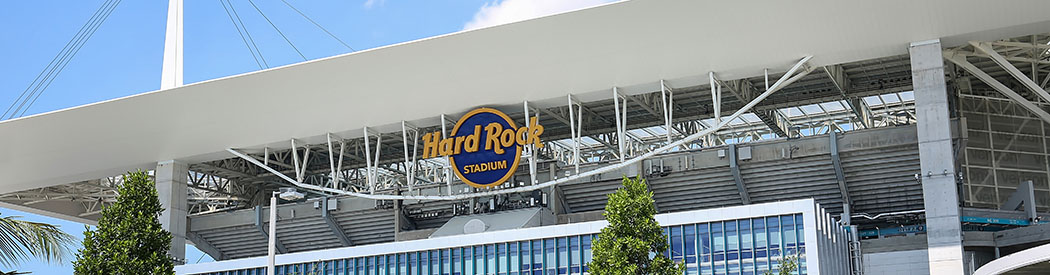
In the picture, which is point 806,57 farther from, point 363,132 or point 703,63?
point 363,132

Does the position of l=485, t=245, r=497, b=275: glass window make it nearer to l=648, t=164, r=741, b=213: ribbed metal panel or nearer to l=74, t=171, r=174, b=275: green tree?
l=648, t=164, r=741, b=213: ribbed metal panel

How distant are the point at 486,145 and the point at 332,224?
20.2 metres

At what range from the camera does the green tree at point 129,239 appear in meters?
34.1

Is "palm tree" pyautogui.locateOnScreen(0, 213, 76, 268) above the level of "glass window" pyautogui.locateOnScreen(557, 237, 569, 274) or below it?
below

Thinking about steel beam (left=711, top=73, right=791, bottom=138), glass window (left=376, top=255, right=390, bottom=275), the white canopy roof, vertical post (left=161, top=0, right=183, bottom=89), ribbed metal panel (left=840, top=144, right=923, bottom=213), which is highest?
vertical post (left=161, top=0, right=183, bottom=89)

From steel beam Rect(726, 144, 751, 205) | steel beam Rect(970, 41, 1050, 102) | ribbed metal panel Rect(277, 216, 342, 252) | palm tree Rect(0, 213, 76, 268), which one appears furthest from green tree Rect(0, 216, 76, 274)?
ribbed metal panel Rect(277, 216, 342, 252)

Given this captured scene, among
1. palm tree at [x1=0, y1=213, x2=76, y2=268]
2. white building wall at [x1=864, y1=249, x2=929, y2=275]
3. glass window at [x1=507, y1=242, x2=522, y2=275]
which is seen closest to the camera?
palm tree at [x1=0, y1=213, x2=76, y2=268]

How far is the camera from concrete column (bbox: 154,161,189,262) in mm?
60875

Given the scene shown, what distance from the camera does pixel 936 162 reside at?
43094mm

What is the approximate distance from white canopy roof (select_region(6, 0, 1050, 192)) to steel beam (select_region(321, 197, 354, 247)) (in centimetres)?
1013

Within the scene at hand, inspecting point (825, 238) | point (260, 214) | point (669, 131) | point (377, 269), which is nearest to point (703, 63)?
point (669, 131)

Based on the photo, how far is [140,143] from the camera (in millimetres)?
59375

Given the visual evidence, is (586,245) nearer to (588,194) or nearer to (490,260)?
(490,260)

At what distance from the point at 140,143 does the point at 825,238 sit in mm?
33563
